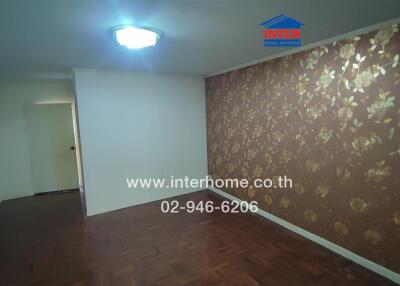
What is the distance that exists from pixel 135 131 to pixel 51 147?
2080 mm

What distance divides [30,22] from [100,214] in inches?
110

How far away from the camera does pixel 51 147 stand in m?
4.66

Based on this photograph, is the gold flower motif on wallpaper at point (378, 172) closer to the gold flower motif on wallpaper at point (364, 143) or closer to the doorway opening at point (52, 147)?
the gold flower motif on wallpaper at point (364, 143)

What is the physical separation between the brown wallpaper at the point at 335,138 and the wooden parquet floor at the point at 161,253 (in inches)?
13.8

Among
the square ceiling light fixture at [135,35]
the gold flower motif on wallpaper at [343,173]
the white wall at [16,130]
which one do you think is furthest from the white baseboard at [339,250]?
the white wall at [16,130]

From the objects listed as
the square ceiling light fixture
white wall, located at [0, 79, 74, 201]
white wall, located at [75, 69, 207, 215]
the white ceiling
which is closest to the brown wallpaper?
the white ceiling

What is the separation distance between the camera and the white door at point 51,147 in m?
4.51

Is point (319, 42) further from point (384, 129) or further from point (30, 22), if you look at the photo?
point (30, 22)

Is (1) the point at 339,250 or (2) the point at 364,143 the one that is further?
(1) the point at 339,250

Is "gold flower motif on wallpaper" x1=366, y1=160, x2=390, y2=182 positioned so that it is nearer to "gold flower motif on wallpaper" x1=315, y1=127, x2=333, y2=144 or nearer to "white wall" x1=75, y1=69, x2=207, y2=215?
"gold flower motif on wallpaper" x1=315, y1=127, x2=333, y2=144

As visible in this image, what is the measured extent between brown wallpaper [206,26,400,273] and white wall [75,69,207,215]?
119 cm

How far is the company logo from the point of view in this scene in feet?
6.02

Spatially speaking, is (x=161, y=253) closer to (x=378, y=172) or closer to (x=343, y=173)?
(x=343, y=173)

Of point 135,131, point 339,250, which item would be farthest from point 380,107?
point 135,131
